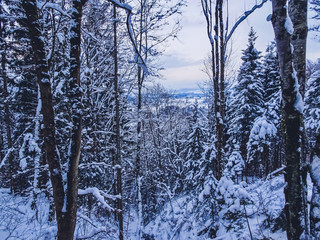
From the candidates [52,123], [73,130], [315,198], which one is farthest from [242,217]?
[52,123]

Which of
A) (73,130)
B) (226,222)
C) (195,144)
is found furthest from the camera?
(195,144)

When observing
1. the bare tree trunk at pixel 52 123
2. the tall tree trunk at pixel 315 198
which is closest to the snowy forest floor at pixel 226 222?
the bare tree trunk at pixel 52 123

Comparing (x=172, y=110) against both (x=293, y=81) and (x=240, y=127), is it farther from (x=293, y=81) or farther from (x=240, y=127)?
(x=293, y=81)

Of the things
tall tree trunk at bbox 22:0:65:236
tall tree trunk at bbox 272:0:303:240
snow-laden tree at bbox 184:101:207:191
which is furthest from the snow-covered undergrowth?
snow-laden tree at bbox 184:101:207:191

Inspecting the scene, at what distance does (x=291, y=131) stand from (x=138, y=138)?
24.8 ft

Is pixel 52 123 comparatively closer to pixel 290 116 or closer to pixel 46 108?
pixel 46 108

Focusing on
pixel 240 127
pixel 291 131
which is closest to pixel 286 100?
pixel 291 131

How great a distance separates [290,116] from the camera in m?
2.12

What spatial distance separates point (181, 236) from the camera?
748 centimetres

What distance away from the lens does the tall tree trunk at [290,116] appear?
2059 millimetres

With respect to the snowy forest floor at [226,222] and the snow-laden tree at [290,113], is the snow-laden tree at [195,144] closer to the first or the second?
the snowy forest floor at [226,222]

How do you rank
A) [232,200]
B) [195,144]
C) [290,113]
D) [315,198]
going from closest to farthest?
[290,113] < [315,198] < [232,200] < [195,144]

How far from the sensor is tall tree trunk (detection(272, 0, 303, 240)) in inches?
81.0

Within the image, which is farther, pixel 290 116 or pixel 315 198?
pixel 315 198
